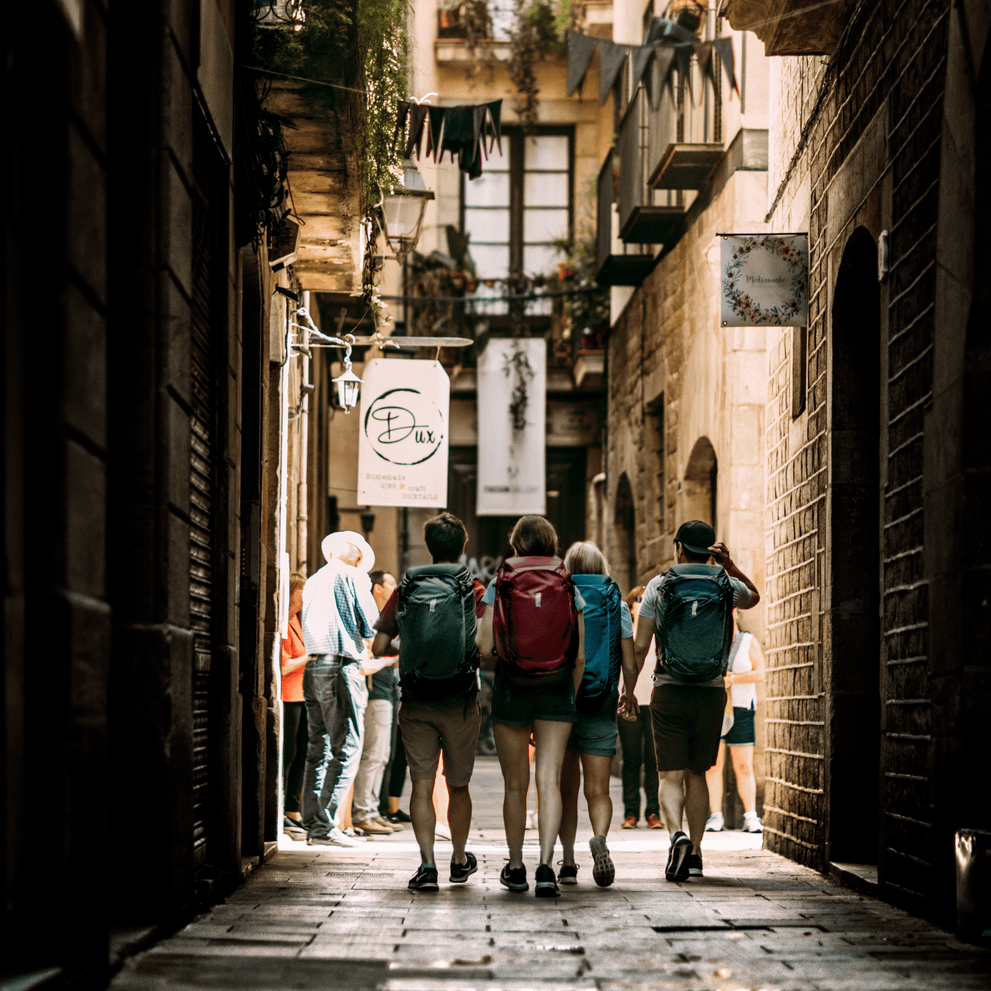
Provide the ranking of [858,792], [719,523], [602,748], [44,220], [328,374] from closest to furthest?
[44,220] → [602,748] → [858,792] → [719,523] → [328,374]

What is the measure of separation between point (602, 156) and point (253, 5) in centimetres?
1590

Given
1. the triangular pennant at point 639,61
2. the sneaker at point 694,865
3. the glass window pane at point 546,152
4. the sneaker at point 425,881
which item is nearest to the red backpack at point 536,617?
the sneaker at point 425,881

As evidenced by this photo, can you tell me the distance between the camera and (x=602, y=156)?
78.9 feet

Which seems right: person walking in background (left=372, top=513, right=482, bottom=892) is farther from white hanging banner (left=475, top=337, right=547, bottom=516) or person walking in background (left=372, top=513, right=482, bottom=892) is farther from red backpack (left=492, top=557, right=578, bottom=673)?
white hanging banner (left=475, top=337, right=547, bottom=516)

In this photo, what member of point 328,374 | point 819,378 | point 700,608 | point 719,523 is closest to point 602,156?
point 328,374

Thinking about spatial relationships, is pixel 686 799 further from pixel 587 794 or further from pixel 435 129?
pixel 435 129

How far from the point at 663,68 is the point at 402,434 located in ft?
13.9

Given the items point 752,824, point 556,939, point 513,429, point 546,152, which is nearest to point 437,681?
point 556,939

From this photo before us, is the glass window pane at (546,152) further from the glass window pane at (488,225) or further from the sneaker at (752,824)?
the sneaker at (752,824)

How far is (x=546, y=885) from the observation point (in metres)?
7.24

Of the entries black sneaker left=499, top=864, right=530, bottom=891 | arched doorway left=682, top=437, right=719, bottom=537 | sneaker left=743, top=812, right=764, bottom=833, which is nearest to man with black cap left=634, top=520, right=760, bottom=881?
black sneaker left=499, top=864, right=530, bottom=891

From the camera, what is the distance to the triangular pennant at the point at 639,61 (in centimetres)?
1513

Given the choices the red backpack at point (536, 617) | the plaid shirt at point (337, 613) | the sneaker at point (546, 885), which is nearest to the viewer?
the sneaker at point (546, 885)

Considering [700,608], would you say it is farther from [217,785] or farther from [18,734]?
[18,734]
